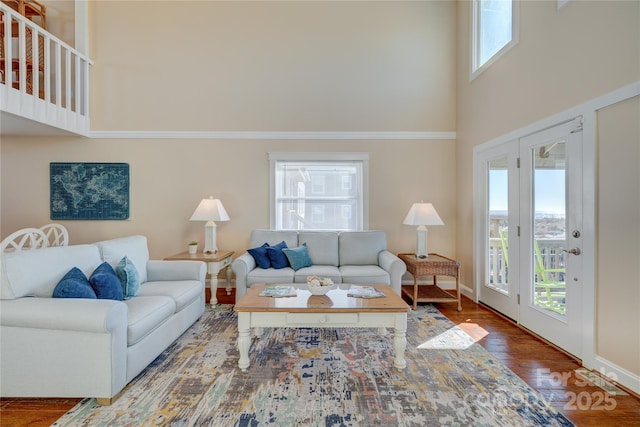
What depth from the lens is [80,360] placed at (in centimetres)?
187

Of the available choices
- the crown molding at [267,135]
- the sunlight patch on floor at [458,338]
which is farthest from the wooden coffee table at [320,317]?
the crown molding at [267,135]

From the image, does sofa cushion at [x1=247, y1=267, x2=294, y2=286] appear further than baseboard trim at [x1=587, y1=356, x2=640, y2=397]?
Yes

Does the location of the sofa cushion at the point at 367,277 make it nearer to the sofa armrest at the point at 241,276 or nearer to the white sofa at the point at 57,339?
the sofa armrest at the point at 241,276

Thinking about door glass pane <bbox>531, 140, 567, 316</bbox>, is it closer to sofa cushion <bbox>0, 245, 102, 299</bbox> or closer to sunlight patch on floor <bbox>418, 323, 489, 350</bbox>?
sunlight patch on floor <bbox>418, 323, 489, 350</bbox>

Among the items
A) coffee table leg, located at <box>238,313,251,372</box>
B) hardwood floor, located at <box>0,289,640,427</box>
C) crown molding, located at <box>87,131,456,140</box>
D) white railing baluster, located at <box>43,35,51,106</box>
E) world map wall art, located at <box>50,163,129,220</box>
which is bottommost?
hardwood floor, located at <box>0,289,640,427</box>

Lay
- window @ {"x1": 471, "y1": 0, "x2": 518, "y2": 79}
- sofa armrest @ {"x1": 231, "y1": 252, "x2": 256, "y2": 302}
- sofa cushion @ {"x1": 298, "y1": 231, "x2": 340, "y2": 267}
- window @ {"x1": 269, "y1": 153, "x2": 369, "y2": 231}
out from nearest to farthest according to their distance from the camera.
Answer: window @ {"x1": 471, "y1": 0, "x2": 518, "y2": 79} → sofa armrest @ {"x1": 231, "y1": 252, "x2": 256, "y2": 302} → sofa cushion @ {"x1": 298, "y1": 231, "x2": 340, "y2": 267} → window @ {"x1": 269, "y1": 153, "x2": 369, "y2": 231}

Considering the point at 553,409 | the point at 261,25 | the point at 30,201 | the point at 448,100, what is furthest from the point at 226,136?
the point at 553,409

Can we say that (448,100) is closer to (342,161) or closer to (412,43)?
(412,43)

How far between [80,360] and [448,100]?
521 cm

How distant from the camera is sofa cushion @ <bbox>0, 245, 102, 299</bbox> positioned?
1.98 metres

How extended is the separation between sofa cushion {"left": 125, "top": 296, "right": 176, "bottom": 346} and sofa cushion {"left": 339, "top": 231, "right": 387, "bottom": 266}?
7.36 feet

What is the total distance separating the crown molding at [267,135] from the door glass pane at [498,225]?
121cm

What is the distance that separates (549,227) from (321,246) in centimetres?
Answer: 254

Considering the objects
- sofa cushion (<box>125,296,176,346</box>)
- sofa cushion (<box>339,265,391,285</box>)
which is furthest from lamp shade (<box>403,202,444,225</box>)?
sofa cushion (<box>125,296,176,346</box>)
